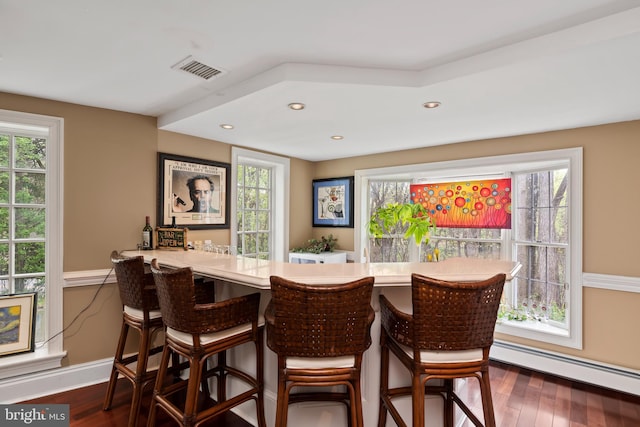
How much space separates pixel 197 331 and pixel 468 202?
3185mm

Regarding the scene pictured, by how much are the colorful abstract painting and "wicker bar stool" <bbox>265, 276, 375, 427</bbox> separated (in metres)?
2.65

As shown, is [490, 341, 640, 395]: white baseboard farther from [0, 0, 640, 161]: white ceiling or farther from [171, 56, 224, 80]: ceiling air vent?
[171, 56, 224, 80]: ceiling air vent

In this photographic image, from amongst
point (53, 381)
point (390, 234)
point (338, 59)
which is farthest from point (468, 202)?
point (53, 381)

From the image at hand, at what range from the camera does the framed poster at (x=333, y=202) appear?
15.0 feet

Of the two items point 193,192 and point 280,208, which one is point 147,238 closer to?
point 193,192

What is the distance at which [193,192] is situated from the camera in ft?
11.1

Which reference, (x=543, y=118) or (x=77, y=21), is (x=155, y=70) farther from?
(x=543, y=118)

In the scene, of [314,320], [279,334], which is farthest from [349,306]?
[279,334]

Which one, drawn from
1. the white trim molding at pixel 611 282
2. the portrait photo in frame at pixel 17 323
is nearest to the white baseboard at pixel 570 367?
the white trim molding at pixel 611 282

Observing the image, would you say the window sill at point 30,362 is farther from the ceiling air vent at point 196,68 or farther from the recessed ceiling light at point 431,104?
the recessed ceiling light at point 431,104

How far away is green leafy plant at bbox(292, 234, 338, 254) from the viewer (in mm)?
4598

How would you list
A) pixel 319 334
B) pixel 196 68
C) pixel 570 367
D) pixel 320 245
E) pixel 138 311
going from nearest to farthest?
pixel 319 334 < pixel 196 68 < pixel 138 311 < pixel 570 367 < pixel 320 245

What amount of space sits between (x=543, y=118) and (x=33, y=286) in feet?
14.5

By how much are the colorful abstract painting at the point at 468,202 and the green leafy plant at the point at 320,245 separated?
1.27m
